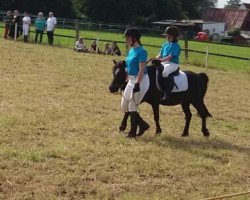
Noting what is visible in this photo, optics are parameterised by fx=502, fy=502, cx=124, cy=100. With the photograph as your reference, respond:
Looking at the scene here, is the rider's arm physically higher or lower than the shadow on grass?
higher

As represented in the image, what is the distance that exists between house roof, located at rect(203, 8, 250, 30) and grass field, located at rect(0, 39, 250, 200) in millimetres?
85909

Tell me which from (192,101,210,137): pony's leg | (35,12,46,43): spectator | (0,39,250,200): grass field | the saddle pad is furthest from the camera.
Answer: (35,12,46,43): spectator

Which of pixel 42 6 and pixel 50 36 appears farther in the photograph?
pixel 42 6

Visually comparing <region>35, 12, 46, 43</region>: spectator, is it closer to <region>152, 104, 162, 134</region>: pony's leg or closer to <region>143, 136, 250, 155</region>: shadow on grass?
<region>152, 104, 162, 134</region>: pony's leg

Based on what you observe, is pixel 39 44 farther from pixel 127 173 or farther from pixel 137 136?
pixel 127 173

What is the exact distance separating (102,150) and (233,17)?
9612cm

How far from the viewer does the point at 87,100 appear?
11.3 meters

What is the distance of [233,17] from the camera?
99.2m

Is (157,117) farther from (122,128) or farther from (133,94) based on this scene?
(133,94)

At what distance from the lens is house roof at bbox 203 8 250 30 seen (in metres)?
95.8

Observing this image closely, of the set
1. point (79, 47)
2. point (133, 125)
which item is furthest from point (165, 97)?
point (79, 47)

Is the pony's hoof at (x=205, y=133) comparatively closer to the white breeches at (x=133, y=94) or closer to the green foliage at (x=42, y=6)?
the white breeches at (x=133, y=94)

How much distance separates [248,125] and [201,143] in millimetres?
2338

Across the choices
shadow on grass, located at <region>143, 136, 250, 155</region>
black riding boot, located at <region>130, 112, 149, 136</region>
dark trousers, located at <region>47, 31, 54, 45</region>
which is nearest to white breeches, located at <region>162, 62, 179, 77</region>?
black riding boot, located at <region>130, 112, 149, 136</region>
